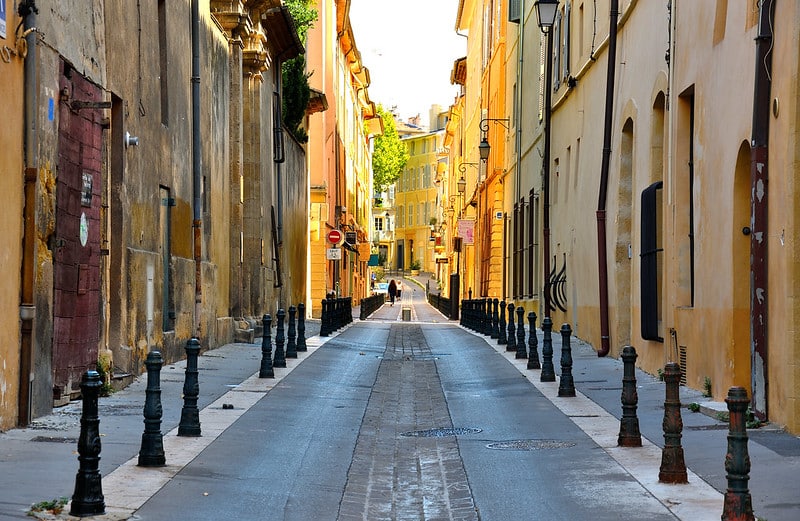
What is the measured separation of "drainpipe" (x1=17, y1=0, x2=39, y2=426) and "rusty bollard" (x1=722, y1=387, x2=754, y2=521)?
269 inches

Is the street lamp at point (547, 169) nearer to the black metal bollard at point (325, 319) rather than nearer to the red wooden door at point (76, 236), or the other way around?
the black metal bollard at point (325, 319)

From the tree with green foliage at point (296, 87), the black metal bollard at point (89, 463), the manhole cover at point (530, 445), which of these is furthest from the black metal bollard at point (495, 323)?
the black metal bollard at point (89, 463)

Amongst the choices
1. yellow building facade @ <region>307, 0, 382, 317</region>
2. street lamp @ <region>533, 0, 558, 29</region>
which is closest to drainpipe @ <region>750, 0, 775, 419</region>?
street lamp @ <region>533, 0, 558, 29</region>

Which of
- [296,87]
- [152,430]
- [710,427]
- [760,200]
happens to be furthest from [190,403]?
[296,87]

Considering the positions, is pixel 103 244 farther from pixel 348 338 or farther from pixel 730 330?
pixel 348 338

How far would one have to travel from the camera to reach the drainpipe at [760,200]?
1169 centimetres

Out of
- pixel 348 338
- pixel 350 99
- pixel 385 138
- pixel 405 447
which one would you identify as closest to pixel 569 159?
pixel 348 338

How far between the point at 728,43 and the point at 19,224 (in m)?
7.33

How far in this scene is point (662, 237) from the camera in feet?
60.0

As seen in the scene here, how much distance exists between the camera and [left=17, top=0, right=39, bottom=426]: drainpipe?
37.9 ft

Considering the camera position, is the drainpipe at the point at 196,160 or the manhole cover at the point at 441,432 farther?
the drainpipe at the point at 196,160

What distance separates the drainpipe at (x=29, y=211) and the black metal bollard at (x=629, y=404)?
514 cm

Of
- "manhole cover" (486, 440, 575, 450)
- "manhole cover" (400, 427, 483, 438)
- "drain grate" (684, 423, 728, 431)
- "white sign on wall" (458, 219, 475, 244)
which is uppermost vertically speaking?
"white sign on wall" (458, 219, 475, 244)

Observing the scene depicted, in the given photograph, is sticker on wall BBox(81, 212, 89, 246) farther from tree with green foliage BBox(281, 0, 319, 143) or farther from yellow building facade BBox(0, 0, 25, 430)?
tree with green foliage BBox(281, 0, 319, 143)
